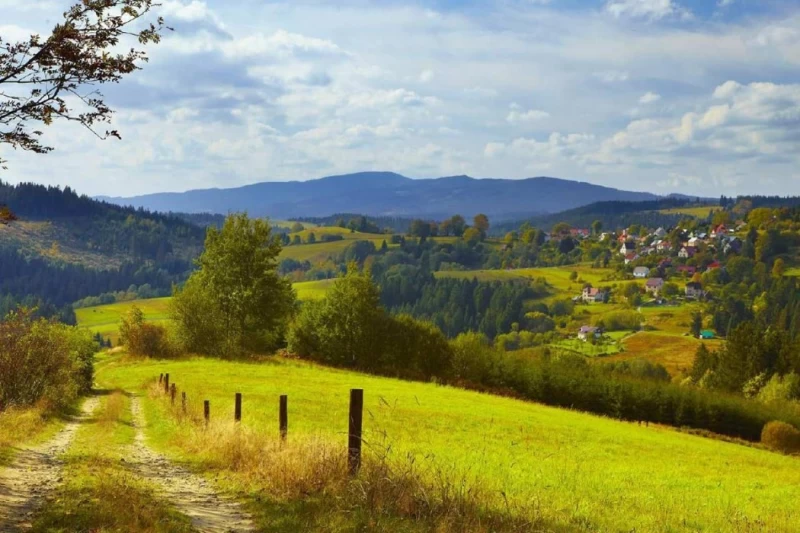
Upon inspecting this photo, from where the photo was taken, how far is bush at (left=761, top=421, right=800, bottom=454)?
65688 mm

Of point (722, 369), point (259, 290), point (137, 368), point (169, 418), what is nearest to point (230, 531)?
point (169, 418)

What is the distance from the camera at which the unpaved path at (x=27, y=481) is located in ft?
33.4

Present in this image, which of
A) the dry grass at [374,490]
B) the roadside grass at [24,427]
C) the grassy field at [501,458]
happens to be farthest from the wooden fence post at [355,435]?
the roadside grass at [24,427]

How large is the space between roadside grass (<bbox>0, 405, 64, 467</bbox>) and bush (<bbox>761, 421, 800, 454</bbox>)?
63.2 metres

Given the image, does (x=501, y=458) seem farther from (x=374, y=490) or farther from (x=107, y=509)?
(x=107, y=509)

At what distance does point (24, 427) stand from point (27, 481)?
1043 centimetres

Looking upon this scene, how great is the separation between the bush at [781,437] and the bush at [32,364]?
62.1 metres

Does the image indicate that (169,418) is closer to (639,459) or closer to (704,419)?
(639,459)

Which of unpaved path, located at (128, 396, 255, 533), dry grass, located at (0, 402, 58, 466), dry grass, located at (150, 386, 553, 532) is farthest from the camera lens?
dry grass, located at (0, 402, 58, 466)

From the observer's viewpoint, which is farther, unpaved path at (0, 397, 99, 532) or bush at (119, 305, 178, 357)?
bush at (119, 305, 178, 357)

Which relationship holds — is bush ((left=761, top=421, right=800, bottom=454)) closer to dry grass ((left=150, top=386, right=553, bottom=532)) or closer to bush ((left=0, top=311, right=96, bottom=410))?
bush ((left=0, top=311, right=96, bottom=410))

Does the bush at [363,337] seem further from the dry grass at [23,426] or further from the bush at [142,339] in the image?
the dry grass at [23,426]

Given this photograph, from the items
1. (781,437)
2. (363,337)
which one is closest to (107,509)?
(363,337)

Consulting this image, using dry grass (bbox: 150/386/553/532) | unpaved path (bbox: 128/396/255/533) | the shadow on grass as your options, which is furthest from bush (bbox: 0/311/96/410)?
dry grass (bbox: 150/386/553/532)
